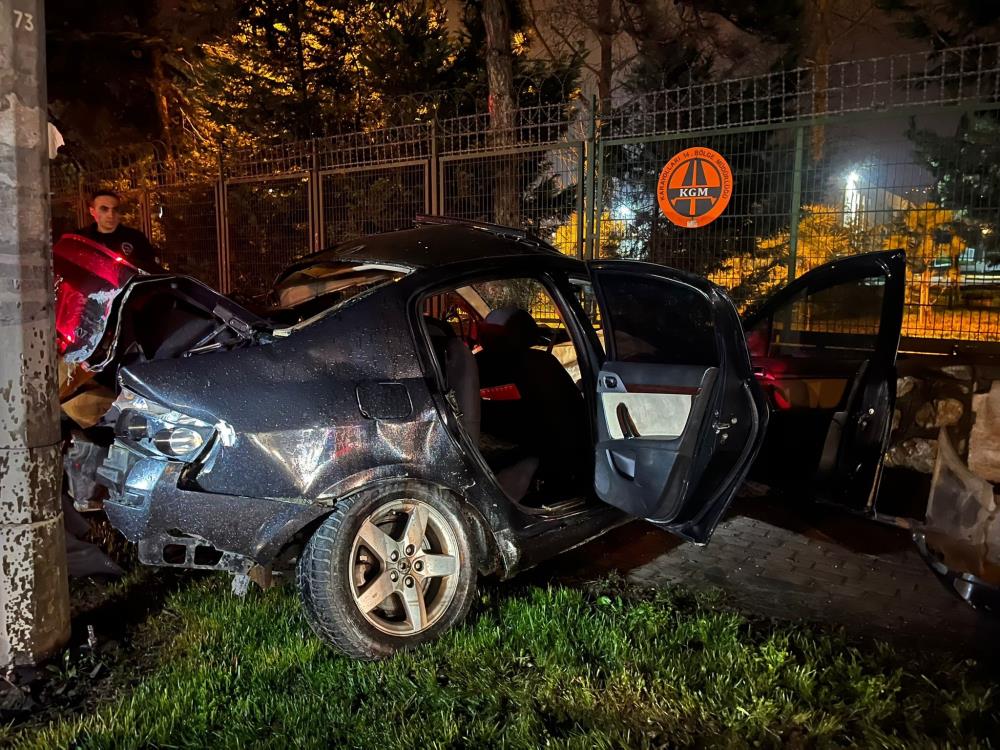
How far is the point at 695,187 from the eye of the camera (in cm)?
742

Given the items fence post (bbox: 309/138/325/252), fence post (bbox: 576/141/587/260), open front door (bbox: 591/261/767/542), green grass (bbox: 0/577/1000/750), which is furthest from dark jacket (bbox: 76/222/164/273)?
fence post (bbox: 309/138/325/252)

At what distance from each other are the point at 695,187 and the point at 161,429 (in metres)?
5.86

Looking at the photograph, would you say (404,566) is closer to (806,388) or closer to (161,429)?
(161,429)

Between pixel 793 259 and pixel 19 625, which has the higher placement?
pixel 793 259

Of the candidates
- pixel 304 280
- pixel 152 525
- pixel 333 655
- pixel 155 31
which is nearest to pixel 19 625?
pixel 152 525

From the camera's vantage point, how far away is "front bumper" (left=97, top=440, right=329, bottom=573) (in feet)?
9.08

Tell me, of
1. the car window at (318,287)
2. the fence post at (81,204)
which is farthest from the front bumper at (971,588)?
the fence post at (81,204)

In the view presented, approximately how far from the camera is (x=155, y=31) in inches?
607

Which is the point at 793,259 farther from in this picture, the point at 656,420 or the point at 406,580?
the point at 406,580

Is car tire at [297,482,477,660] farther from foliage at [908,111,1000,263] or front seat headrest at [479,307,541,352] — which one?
foliage at [908,111,1000,263]

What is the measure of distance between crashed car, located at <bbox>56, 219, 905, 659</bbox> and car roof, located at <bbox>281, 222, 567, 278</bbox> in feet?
0.07

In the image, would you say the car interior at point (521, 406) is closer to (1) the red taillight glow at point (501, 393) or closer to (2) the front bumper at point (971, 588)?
(1) the red taillight glow at point (501, 393)

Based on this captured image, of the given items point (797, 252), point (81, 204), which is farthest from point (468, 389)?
point (81, 204)

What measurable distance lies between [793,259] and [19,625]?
253 inches
